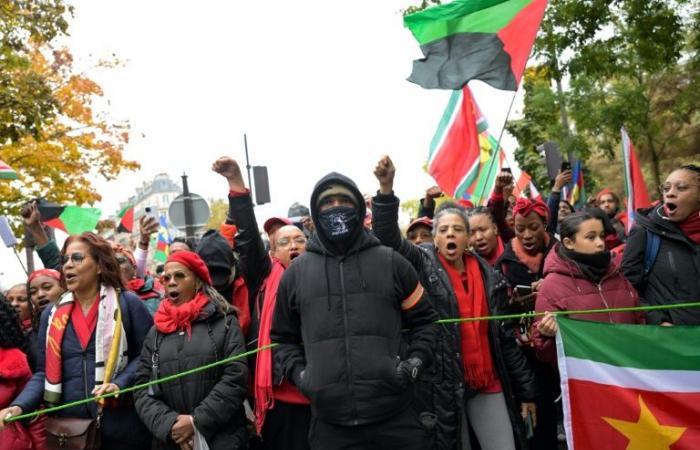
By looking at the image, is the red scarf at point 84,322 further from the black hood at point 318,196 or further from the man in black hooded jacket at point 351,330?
the black hood at point 318,196

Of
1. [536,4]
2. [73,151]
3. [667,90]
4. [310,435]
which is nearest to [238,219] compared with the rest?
[310,435]

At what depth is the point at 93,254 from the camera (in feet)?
17.8

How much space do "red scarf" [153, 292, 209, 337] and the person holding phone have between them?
6.86 ft

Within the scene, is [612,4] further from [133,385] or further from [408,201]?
[408,201]

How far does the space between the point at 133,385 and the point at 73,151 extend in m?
17.6

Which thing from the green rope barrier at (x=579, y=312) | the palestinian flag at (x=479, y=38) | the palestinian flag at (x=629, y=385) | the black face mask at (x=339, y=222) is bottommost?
the palestinian flag at (x=629, y=385)

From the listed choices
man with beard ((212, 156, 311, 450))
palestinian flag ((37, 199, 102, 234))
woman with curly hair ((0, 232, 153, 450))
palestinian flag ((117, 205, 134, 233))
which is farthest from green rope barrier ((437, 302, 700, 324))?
palestinian flag ((117, 205, 134, 233))

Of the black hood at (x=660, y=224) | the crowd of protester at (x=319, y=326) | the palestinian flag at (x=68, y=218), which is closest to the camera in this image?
the crowd of protester at (x=319, y=326)

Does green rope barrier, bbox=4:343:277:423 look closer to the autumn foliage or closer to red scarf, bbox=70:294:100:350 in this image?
red scarf, bbox=70:294:100:350

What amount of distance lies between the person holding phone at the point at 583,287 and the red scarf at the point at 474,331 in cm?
35

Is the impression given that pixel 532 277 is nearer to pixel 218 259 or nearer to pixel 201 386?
pixel 218 259

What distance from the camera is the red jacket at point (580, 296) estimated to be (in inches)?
202

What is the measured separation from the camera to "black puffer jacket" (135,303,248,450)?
489 cm

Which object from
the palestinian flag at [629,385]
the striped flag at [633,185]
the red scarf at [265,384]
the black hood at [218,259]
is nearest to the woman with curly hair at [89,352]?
the black hood at [218,259]
